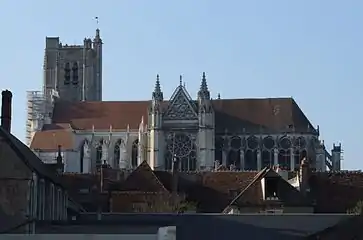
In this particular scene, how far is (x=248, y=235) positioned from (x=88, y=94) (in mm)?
95905

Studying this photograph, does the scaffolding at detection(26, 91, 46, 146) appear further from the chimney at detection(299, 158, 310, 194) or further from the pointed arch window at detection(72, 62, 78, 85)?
the chimney at detection(299, 158, 310, 194)

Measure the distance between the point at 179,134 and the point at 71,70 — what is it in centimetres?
3244

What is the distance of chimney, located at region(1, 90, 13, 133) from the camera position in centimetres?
3481

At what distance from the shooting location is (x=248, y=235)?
105 ft

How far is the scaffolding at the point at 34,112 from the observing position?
353ft

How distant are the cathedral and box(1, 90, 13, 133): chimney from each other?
58.2 meters

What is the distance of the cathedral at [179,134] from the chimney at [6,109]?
5823cm

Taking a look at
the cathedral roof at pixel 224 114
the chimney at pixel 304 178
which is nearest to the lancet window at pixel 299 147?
the cathedral roof at pixel 224 114

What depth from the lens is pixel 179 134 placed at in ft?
323

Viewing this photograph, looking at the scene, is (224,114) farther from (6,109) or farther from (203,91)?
(6,109)

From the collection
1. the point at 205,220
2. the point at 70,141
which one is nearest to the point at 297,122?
the point at 70,141

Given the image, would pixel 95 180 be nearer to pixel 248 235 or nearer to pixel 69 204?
pixel 69 204

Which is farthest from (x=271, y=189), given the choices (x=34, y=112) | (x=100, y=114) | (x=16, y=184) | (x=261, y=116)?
(x=34, y=112)

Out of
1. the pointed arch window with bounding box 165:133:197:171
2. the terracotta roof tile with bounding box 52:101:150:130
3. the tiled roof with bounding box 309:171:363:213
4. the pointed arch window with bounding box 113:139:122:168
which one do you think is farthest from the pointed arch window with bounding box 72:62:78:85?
the tiled roof with bounding box 309:171:363:213
